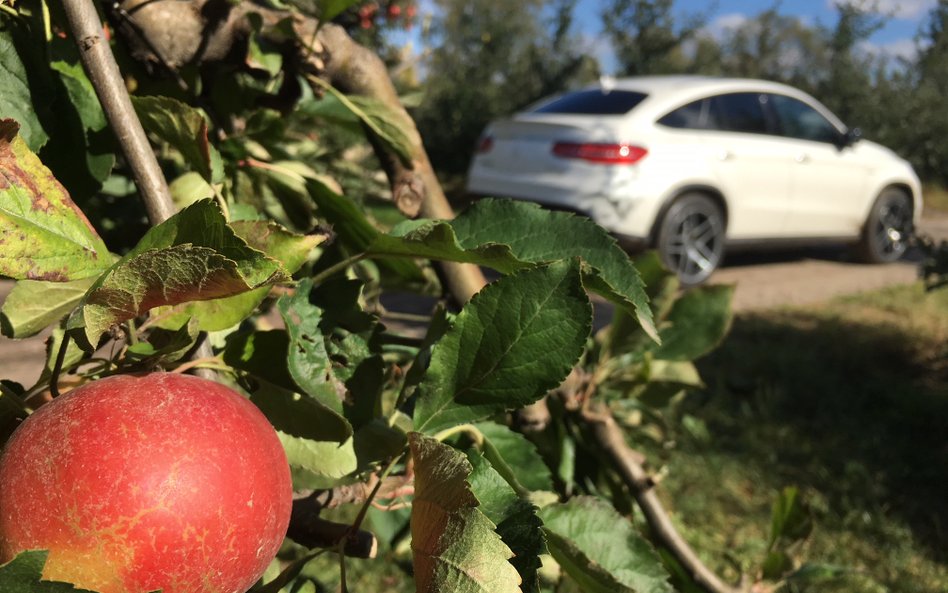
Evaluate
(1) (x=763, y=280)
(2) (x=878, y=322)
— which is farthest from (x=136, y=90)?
(1) (x=763, y=280)

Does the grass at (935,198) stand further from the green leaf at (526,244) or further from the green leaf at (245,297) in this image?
the green leaf at (245,297)

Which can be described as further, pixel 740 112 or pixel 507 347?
pixel 740 112

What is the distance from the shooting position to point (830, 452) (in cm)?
334

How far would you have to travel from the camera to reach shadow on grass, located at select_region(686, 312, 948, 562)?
9.89 ft

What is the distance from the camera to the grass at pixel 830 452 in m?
2.63

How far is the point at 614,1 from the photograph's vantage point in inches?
570

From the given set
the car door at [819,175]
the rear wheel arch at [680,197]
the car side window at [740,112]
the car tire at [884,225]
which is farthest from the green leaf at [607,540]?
the car tire at [884,225]

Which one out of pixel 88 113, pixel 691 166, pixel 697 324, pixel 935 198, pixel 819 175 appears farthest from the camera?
pixel 935 198

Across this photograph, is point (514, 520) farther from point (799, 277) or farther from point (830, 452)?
point (799, 277)

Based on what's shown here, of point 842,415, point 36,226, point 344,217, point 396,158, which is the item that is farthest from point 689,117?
point 36,226

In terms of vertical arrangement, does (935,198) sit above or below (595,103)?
below

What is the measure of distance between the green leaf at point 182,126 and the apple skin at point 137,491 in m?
0.25

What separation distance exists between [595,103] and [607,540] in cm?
617

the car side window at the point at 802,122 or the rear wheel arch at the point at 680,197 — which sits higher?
the car side window at the point at 802,122
